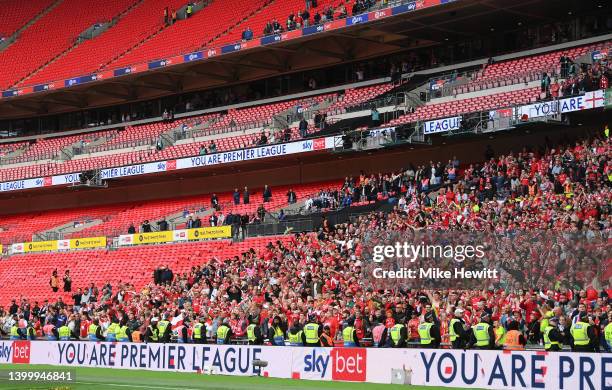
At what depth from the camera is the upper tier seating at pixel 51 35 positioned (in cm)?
5684

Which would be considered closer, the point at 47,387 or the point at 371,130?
the point at 47,387

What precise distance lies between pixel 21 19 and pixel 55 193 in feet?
48.5

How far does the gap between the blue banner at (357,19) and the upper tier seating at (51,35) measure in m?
22.5

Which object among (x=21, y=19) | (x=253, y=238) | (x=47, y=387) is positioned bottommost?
(x=47, y=387)

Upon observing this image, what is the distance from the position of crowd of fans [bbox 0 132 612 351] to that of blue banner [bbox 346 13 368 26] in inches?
254

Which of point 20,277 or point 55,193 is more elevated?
point 55,193

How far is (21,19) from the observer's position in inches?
2478

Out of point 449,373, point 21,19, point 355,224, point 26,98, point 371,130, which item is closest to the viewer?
point 449,373

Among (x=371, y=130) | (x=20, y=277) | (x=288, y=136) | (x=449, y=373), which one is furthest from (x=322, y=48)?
(x=449, y=373)

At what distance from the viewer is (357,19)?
38906 mm

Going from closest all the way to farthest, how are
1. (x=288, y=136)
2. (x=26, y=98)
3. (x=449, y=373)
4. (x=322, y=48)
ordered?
(x=449, y=373), (x=288, y=136), (x=322, y=48), (x=26, y=98)

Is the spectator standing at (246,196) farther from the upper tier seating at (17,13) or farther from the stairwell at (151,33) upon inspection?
the upper tier seating at (17,13)

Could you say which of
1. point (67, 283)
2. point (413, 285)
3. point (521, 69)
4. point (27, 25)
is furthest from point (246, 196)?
point (27, 25)

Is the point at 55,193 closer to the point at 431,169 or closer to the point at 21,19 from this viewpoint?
the point at 21,19
